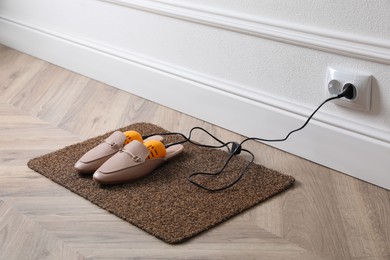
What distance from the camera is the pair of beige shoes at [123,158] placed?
167 centimetres

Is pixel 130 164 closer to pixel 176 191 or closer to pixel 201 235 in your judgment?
pixel 176 191

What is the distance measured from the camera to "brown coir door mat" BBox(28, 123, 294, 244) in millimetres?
1516

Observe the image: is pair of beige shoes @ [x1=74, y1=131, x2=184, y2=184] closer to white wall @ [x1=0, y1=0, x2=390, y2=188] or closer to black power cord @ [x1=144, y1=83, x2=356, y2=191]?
black power cord @ [x1=144, y1=83, x2=356, y2=191]

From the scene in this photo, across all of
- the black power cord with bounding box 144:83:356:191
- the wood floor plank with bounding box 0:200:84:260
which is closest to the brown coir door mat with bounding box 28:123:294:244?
the black power cord with bounding box 144:83:356:191

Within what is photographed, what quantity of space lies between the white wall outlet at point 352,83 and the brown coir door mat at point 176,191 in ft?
0.77

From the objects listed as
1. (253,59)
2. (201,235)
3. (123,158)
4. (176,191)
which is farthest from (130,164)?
(253,59)

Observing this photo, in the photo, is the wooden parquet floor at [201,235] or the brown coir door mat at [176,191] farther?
the brown coir door mat at [176,191]

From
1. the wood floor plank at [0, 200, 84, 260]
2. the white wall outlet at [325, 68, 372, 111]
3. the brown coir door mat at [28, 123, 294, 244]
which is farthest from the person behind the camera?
the white wall outlet at [325, 68, 372, 111]

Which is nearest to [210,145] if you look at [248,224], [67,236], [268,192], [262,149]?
[262,149]

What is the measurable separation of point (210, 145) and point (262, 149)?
0.14 meters

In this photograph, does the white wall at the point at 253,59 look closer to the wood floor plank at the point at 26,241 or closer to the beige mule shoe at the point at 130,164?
the beige mule shoe at the point at 130,164

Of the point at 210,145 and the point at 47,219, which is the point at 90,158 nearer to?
the point at 47,219

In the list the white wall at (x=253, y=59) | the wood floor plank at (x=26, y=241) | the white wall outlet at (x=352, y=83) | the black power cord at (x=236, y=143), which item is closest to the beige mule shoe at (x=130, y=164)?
the black power cord at (x=236, y=143)

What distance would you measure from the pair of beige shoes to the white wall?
299mm
